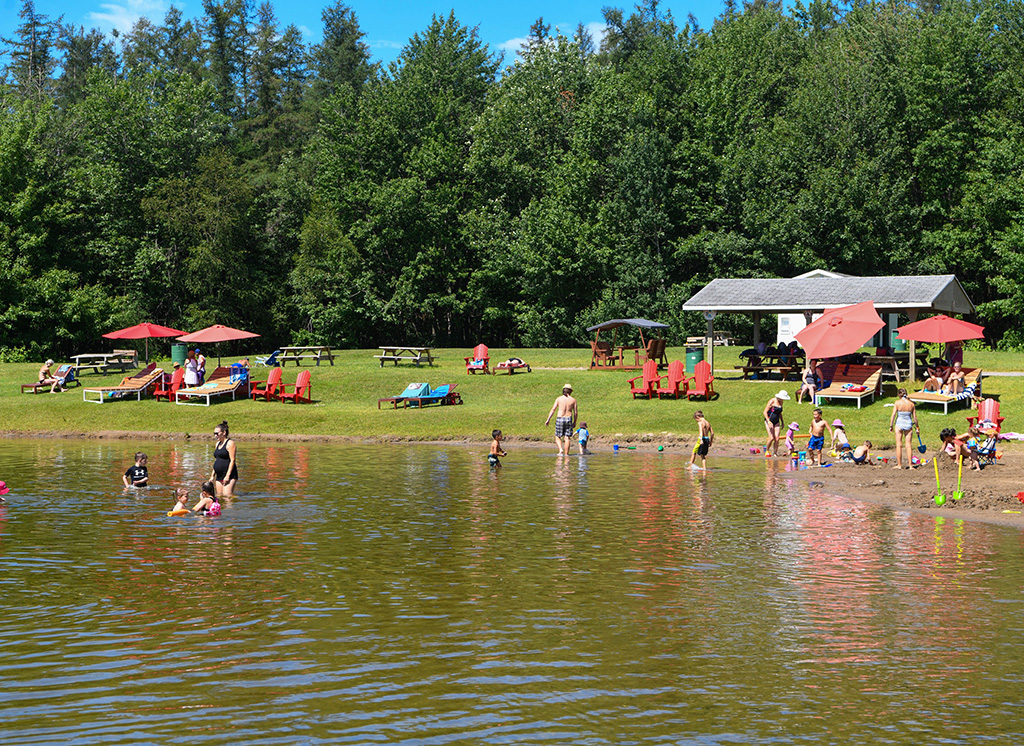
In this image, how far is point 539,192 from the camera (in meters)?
66.1

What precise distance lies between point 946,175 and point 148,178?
4868 cm

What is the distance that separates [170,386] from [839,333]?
23669mm

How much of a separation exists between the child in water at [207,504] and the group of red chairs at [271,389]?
1819cm

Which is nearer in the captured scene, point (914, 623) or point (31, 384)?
point (914, 623)

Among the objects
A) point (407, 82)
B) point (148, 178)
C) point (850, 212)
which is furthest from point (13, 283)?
point (850, 212)

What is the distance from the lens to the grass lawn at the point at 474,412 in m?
29.5

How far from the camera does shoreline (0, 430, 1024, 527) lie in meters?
18.1

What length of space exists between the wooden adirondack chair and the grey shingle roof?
6.66 metres

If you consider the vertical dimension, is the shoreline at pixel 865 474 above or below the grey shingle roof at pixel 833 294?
below

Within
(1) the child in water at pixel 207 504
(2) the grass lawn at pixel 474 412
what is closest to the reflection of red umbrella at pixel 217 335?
(2) the grass lawn at pixel 474 412

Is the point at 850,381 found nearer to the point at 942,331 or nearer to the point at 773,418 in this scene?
the point at 942,331

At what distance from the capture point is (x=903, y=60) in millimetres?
58406

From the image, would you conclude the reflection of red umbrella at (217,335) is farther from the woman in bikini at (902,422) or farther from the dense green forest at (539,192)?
the woman in bikini at (902,422)

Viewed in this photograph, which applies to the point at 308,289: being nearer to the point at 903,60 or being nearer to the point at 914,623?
the point at 903,60
